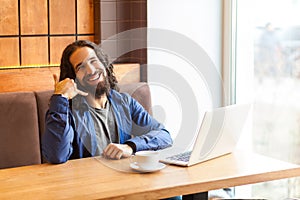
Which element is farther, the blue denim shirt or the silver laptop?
the blue denim shirt

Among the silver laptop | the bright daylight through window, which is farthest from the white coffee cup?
the bright daylight through window

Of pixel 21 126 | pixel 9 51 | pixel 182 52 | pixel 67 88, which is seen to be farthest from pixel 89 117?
pixel 182 52

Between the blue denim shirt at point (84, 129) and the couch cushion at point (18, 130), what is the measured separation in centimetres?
48

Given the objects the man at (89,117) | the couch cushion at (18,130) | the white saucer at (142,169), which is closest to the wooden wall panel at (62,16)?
the couch cushion at (18,130)

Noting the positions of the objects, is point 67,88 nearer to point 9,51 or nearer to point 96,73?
point 96,73

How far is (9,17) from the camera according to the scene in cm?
330

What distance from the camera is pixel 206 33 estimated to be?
3754 millimetres

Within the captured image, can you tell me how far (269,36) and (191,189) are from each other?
1629 mm

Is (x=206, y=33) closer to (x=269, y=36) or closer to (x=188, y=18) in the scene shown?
(x=188, y=18)

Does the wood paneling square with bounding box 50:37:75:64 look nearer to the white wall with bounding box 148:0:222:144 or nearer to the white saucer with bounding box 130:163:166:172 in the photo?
the white wall with bounding box 148:0:222:144

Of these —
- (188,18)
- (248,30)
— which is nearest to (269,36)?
(248,30)

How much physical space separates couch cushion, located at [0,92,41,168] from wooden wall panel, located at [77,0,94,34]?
692mm

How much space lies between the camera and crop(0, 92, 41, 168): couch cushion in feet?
9.72

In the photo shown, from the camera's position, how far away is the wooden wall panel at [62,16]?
3463mm
